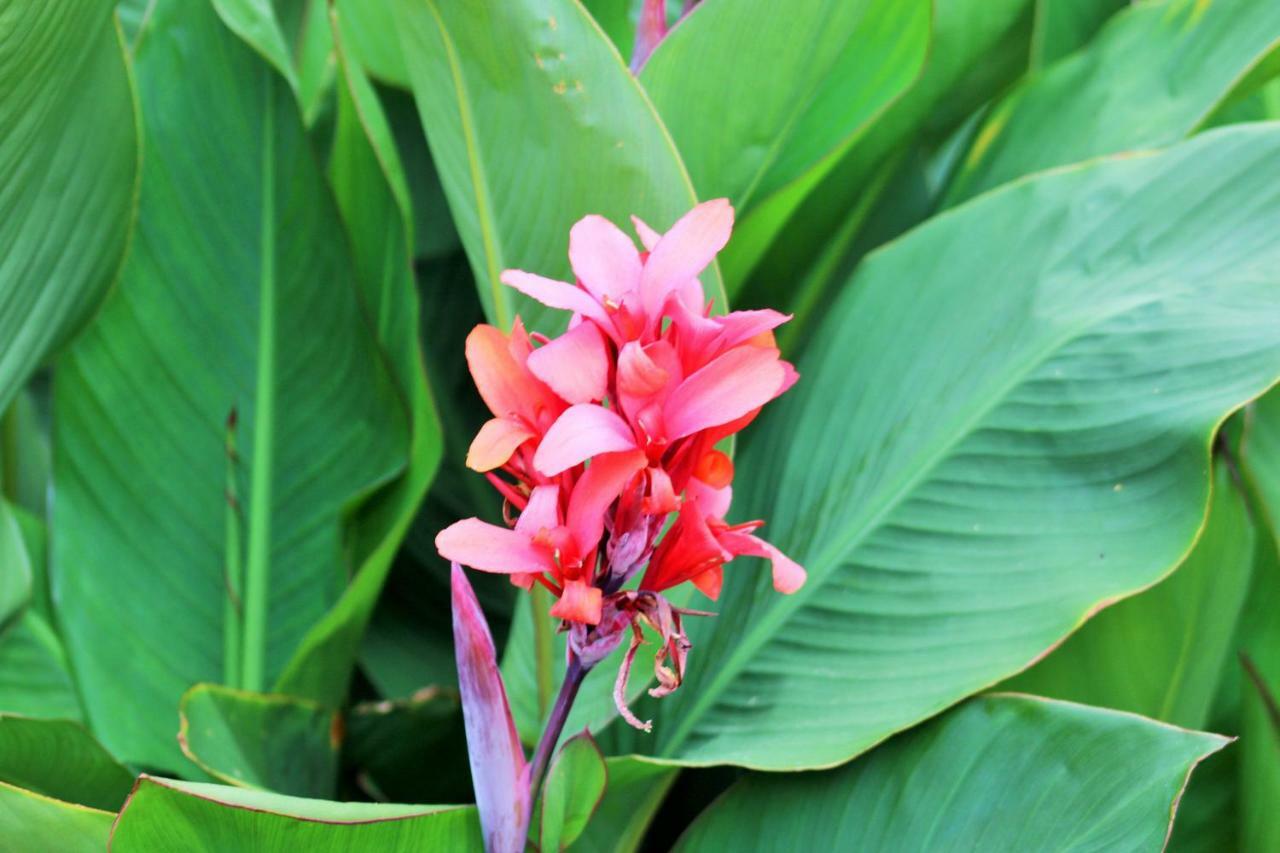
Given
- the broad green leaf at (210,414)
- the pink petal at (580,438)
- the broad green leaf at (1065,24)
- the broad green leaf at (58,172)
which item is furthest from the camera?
the broad green leaf at (1065,24)

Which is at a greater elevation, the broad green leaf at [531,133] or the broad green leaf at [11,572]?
the broad green leaf at [531,133]

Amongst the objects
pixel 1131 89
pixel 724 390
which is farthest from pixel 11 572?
pixel 1131 89

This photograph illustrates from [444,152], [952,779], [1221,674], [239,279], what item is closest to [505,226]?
[444,152]

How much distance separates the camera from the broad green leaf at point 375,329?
804 millimetres

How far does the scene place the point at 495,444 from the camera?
0.45 meters

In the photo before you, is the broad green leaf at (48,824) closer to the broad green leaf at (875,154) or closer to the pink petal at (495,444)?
the pink petal at (495,444)

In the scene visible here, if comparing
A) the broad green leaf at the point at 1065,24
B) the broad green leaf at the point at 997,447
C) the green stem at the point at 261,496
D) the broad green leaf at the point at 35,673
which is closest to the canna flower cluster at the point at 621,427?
the broad green leaf at the point at 997,447

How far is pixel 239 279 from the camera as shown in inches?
35.4

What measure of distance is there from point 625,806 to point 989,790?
0.24 meters

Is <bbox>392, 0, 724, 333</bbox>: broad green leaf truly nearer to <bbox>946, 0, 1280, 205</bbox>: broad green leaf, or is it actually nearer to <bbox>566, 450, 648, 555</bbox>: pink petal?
<bbox>566, 450, 648, 555</bbox>: pink petal

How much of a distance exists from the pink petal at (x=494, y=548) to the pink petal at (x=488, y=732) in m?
0.07

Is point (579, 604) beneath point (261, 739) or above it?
above

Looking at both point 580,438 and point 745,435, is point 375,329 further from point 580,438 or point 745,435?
point 580,438

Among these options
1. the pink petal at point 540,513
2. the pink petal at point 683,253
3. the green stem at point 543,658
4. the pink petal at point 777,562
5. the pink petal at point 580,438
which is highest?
the pink petal at point 683,253
